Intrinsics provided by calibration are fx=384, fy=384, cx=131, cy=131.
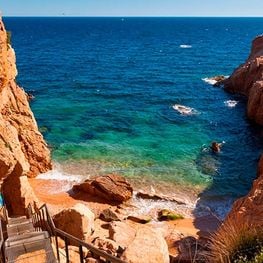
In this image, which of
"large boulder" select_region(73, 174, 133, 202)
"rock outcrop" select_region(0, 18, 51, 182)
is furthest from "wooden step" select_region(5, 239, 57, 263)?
"large boulder" select_region(73, 174, 133, 202)

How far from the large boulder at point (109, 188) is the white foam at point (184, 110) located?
23.0 meters

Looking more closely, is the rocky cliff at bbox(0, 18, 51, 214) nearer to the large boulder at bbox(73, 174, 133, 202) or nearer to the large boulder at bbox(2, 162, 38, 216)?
the large boulder at bbox(2, 162, 38, 216)

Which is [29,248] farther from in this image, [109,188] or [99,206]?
[109,188]

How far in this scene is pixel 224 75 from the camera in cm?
7612

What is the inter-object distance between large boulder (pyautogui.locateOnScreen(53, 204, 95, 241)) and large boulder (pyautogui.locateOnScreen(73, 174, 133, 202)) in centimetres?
722

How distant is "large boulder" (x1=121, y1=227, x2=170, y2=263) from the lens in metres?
14.5

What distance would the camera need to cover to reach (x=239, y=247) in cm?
1040

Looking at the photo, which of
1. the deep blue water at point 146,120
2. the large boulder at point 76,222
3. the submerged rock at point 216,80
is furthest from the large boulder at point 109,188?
the submerged rock at point 216,80

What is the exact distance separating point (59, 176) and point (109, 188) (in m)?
5.38

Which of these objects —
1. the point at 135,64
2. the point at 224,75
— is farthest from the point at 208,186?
the point at 135,64

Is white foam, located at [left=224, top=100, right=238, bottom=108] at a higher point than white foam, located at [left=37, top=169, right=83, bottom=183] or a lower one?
higher

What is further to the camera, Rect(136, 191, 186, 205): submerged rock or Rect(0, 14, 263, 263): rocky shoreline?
Rect(136, 191, 186, 205): submerged rock

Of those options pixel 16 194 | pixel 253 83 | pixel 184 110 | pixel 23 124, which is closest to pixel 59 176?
pixel 23 124

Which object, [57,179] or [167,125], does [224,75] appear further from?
[57,179]
